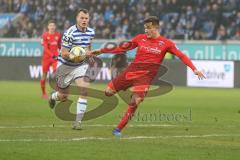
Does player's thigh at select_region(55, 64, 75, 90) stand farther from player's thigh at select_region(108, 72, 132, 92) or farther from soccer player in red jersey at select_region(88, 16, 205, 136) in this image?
player's thigh at select_region(108, 72, 132, 92)

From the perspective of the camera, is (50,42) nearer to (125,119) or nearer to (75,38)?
(75,38)

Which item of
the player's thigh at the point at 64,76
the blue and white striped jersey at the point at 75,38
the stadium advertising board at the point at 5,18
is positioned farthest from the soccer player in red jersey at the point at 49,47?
the stadium advertising board at the point at 5,18

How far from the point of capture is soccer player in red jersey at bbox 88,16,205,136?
Answer: 44.9 feet

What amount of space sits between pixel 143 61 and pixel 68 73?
2.96 m

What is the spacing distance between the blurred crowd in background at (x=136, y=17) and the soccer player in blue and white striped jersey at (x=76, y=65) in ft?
63.7

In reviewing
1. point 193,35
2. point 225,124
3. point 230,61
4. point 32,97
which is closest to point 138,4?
point 193,35

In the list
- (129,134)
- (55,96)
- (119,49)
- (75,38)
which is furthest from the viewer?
(55,96)

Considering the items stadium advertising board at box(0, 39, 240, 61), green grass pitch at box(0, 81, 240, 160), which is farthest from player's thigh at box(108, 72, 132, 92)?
stadium advertising board at box(0, 39, 240, 61)

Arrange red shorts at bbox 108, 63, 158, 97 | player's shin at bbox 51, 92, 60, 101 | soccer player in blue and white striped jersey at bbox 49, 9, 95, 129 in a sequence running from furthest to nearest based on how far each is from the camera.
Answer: player's shin at bbox 51, 92, 60, 101, soccer player in blue and white striped jersey at bbox 49, 9, 95, 129, red shorts at bbox 108, 63, 158, 97

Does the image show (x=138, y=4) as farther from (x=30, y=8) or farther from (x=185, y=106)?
(x=185, y=106)

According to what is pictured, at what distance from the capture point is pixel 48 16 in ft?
136

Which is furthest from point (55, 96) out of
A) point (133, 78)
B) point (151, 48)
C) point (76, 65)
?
point (151, 48)

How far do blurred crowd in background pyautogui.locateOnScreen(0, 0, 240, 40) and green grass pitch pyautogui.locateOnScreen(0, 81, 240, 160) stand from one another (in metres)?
13.5

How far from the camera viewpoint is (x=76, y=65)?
53.4 feet
